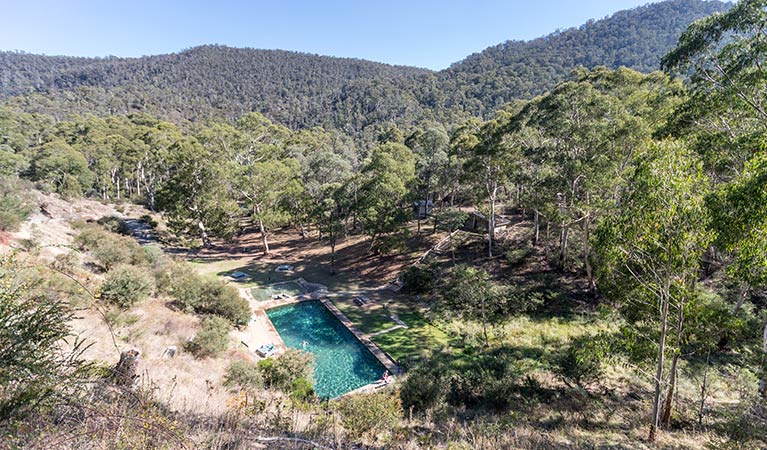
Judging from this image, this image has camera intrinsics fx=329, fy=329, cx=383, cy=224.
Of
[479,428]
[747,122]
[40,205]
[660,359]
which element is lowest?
[479,428]

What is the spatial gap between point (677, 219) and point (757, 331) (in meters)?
8.33

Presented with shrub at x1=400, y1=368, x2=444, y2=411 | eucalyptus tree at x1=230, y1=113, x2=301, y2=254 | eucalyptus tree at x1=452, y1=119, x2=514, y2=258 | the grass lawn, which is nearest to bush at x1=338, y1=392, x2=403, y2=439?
shrub at x1=400, y1=368, x2=444, y2=411

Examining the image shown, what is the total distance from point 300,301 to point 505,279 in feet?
41.6

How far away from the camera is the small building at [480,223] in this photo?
26339mm

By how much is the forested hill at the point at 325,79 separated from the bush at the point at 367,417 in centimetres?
8485

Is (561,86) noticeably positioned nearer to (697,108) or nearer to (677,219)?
(697,108)

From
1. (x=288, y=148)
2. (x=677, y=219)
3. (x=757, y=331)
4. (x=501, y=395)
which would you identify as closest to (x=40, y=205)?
(x=288, y=148)

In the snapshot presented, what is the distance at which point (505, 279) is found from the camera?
1972cm

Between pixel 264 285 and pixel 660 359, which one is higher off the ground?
pixel 660 359

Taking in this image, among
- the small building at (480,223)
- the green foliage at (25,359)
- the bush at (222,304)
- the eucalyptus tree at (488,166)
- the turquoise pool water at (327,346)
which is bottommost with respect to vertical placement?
the turquoise pool water at (327,346)

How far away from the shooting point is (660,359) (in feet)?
21.5

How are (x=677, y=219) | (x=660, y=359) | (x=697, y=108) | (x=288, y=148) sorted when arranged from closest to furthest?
(x=677, y=219) → (x=660, y=359) → (x=697, y=108) → (x=288, y=148)

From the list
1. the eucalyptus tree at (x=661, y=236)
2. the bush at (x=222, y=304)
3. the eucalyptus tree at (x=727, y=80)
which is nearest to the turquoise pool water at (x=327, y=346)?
the bush at (x=222, y=304)

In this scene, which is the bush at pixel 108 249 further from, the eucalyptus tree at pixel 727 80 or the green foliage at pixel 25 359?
the eucalyptus tree at pixel 727 80
